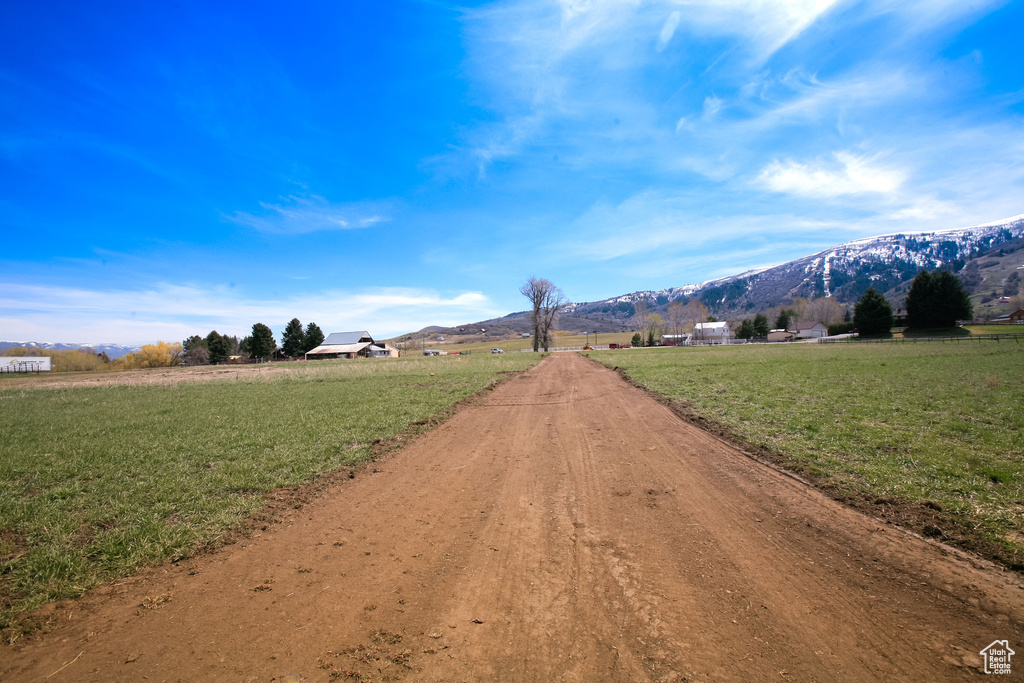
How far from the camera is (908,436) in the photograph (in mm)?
8109

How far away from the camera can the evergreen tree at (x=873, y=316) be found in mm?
71125

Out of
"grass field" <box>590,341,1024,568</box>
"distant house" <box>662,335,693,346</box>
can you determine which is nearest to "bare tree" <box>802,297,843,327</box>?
"distant house" <box>662,335,693,346</box>

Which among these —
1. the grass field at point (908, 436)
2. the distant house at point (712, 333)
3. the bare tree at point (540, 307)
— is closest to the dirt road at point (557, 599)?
the grass field at point (908, 436)

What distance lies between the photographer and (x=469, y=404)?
49.8 ft

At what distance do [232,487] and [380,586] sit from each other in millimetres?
4434

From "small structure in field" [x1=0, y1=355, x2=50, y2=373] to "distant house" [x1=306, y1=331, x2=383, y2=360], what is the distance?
40583 millimetres

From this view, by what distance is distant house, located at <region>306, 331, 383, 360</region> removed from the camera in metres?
87.4

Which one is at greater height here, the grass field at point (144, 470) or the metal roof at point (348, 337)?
the metal roof at point (348, 337)

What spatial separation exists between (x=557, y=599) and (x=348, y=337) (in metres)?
112

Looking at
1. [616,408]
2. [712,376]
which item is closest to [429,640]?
[616,408]

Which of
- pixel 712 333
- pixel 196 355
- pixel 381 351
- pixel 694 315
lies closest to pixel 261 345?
pixel 196 355

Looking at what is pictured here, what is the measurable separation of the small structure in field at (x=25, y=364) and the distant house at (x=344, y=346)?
40.6m

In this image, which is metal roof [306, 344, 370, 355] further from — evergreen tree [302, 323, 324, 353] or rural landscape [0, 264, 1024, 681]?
rural landscape [0, 264, 1024, 681]

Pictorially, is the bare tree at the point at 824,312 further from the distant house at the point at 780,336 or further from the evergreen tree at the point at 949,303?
the evergreen tree at the point at 949,303
